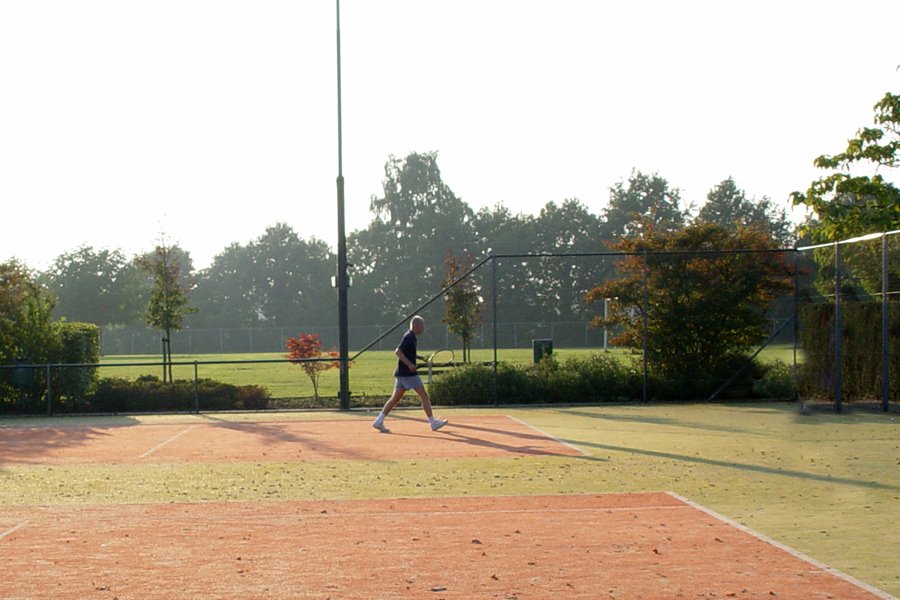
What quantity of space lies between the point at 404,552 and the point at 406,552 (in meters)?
0.01

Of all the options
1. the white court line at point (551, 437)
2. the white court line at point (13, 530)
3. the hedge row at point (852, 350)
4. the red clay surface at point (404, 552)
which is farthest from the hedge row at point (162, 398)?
the white court line at point (13, 530)

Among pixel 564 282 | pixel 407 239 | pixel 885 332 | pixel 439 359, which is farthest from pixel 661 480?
pixel 407 239

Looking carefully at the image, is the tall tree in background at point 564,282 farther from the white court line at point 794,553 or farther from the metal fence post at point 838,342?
the white court line at point 794,553

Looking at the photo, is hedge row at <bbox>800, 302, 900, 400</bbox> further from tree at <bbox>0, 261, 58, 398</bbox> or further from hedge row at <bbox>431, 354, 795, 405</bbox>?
tree at <bbox>0, 261, 58, 398</bbox>

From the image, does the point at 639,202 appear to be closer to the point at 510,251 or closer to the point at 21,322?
the point at 510,251

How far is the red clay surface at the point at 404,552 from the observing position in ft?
21.9

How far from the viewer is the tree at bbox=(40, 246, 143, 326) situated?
89438 millimetres

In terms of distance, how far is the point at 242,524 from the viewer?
8953mm

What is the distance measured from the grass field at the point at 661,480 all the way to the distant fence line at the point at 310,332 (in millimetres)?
46626

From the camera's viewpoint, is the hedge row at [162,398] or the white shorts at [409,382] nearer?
the white shorts at [409,382]

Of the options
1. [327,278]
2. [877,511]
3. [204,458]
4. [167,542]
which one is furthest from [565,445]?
[327,278]

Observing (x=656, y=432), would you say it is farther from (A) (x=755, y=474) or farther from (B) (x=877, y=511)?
(B) (x=877, y=511)

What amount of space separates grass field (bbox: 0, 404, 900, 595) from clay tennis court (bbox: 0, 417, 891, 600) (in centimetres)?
40

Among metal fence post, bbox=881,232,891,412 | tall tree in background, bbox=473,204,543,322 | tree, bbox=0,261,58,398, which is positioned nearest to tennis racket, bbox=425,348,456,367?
tree, bbox=0,261,58,398
